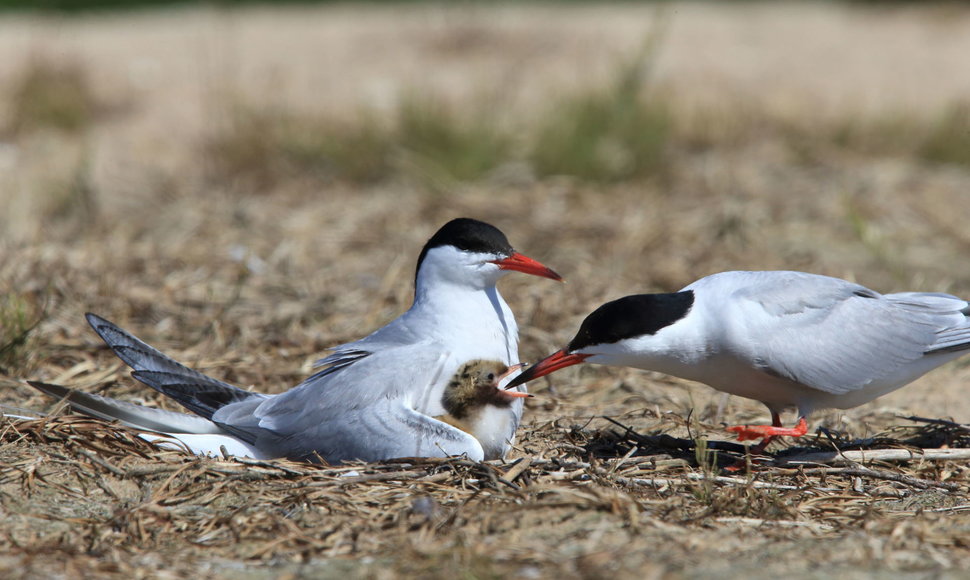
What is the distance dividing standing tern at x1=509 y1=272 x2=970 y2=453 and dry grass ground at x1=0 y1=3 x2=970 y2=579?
26 cm

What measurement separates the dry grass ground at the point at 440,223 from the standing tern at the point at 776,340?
10.3 inches

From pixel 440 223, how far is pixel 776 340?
10.5ft

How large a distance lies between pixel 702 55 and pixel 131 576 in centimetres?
893

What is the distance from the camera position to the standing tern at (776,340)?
3426mm

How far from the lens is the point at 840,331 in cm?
358

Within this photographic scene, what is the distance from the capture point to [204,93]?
29.6 feet

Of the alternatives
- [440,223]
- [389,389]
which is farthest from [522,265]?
[440,223]

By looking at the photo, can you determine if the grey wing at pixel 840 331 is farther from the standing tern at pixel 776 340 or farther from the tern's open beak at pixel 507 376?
the tern's open beak at pixel 507 376

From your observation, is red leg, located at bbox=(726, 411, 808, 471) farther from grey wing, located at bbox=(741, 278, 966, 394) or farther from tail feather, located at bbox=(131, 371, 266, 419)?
tail feather, located at bbox=(131, 371, 266, 419)

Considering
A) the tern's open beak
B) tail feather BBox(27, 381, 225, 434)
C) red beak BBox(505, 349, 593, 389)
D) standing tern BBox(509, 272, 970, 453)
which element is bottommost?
tail feather BBox(27, 381, 225, 434)

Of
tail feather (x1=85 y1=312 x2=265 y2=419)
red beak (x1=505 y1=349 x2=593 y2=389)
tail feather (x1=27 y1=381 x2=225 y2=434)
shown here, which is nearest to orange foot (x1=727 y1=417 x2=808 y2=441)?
red beak (x1=505 y1=349 x2=593 y2=389)

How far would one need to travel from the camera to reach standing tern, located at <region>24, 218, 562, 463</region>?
332 centimetres

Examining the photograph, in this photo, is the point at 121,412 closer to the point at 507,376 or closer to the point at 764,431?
the point at 507,376

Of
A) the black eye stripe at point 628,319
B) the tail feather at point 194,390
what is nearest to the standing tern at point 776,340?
the black eye stripe at point 628,319
